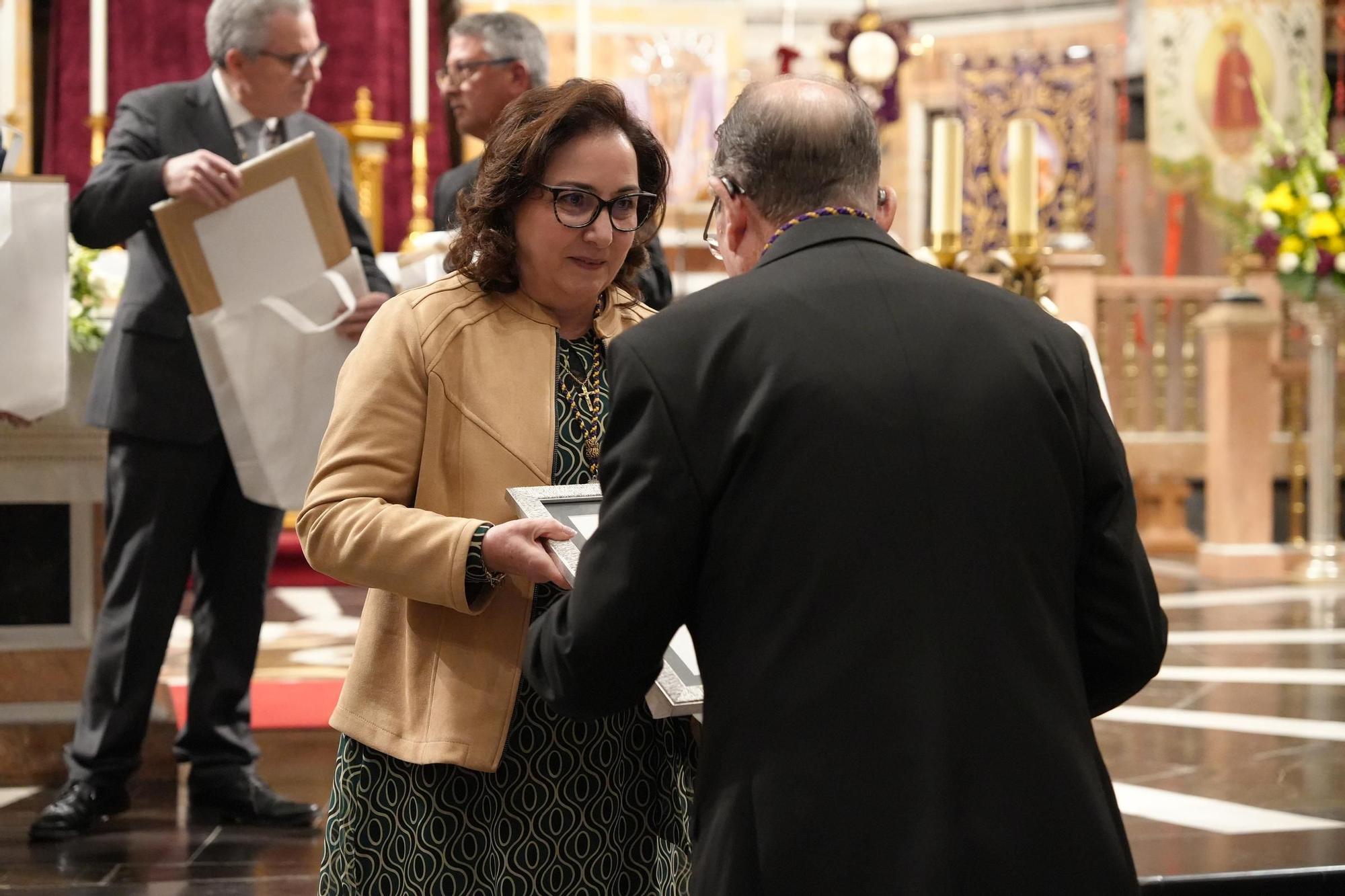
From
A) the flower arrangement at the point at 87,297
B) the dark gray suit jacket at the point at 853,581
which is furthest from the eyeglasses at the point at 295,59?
the dark gray suit jacket at the point at 853,581

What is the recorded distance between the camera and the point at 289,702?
436cm

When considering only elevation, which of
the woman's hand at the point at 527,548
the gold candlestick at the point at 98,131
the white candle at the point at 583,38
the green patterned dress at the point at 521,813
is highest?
the white candle at the point at 583,38

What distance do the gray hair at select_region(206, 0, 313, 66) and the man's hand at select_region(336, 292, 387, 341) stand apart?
23.6 inches

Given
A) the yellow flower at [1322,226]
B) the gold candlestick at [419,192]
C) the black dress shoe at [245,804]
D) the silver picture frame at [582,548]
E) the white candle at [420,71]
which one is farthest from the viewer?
the yellow flower at [1322,226]

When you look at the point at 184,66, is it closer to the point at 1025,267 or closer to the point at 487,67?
the point at 487,67

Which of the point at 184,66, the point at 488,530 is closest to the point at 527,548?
the point at 488,530

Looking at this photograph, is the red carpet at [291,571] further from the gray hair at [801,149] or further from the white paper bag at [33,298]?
the gray hair at [801,149]

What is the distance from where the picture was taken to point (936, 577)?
1325 mm

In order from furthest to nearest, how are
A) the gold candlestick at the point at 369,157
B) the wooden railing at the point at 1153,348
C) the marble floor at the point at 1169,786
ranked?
the wooden railing at the point at 1153,348, the gold candlestick at the point at 369,157, the marble floor at the point at 1169,786

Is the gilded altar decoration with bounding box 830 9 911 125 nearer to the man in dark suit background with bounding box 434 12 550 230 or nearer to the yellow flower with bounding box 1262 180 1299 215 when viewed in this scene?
the yellow flower with bounding box 1262 180 1299 215

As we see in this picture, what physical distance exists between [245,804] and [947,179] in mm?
2369

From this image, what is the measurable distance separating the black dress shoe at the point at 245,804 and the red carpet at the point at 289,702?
1.74 feet

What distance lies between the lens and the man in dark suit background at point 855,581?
132 centimetres

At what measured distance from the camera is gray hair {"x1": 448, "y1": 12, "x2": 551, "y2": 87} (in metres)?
3.40
